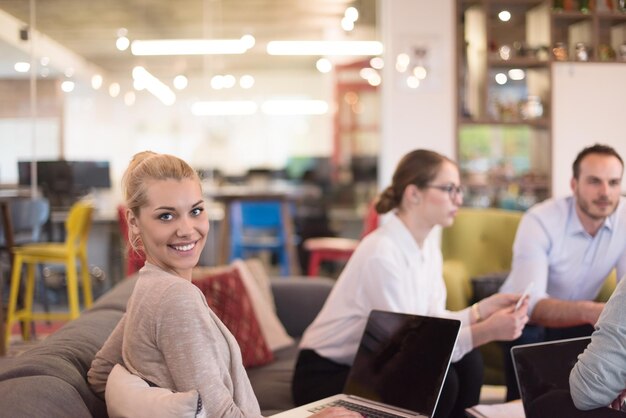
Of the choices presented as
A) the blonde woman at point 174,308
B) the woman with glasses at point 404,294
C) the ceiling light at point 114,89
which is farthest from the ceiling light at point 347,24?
the blonde woman at point 174,308

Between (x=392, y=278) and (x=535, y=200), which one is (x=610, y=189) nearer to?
(x=392, y=278)

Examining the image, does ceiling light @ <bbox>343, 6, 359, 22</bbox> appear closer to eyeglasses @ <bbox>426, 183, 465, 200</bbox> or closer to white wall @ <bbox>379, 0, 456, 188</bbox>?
white wall @ <bbox>379, 0, 456, 188</bbox>

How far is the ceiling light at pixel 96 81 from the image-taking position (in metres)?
6.42

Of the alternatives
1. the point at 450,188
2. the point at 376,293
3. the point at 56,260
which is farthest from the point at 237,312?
the point at 56,260

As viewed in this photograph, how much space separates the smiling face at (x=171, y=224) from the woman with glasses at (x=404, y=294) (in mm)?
982

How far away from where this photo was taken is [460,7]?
600 cm

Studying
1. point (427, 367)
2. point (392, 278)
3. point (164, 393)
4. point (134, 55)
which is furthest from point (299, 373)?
point (134, 55)

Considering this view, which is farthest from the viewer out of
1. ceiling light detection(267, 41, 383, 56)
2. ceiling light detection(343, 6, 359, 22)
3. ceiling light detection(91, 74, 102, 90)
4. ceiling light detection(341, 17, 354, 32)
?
ceiling light detection(267, 41, 383, 56)

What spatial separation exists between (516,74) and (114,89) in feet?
10.1

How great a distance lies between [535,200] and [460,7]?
4.74 ft

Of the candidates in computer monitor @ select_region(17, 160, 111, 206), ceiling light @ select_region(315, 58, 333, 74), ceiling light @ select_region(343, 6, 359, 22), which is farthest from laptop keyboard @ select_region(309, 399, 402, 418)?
ceiling light @ select_region(315, 58, 333, 74)

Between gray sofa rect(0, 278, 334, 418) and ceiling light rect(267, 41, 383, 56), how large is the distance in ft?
14.7

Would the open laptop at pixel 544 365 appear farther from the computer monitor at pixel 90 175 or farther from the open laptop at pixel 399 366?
the computer monitor at pixel 90 175

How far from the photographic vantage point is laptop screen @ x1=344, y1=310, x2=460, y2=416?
212cm
